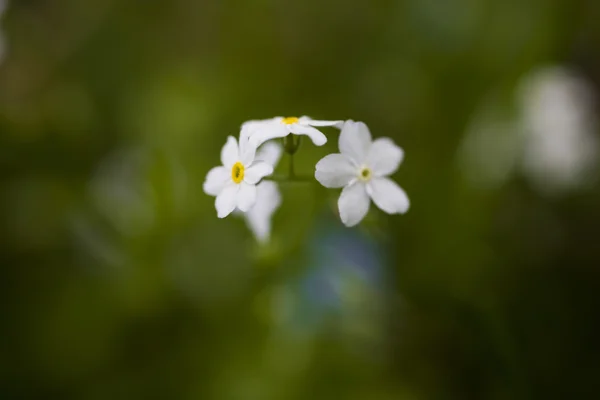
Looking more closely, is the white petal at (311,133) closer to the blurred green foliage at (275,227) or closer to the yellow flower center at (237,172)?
the yellow flower center at (237,172)

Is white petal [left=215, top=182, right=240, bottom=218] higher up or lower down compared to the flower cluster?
lower down

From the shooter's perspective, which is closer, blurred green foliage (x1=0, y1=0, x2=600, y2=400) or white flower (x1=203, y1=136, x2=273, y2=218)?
white flower (x1=203, y1=136, x2=273, y2=218)

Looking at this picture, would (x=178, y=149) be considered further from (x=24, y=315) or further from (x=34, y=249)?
(x=24, y=315)

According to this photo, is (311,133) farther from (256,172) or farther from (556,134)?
(556,134)

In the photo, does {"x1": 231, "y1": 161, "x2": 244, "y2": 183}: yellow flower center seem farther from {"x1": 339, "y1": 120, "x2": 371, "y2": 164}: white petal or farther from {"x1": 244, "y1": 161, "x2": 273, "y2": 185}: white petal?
{"x1": 339, "y1": 120, "x2": 371, "y2": 164}: white petal

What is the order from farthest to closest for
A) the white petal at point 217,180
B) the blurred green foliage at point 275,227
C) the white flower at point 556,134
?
1. the white flower at point 556,134
2. the blurred green foliage at point 275,227
3. the white petal at point 217,180

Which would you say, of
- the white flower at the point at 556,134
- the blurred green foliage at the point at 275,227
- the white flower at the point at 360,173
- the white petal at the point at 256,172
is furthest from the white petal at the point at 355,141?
the white flower at the point at 556,134

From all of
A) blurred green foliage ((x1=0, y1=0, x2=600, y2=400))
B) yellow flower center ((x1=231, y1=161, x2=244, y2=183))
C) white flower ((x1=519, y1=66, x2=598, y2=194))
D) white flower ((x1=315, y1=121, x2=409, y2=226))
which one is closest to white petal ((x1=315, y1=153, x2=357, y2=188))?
white flower ((x1=315, y1=121, x2=409, y2=226))

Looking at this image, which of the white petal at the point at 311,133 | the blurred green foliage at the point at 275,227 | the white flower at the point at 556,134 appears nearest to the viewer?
the white petal at the point at 311,133

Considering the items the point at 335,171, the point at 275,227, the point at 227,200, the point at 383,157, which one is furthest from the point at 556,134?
the point at 227,200

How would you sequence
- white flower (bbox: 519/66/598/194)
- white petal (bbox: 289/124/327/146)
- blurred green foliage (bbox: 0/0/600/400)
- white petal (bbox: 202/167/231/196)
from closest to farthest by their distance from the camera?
1. white petal (bbox: 289/124/327/146)
2. white petal (bbox: 202/167/231/196)
3. blurred green foliage (bbox: 0/0/600/400)
4. white flower (bbox: 519/66/598/194)
